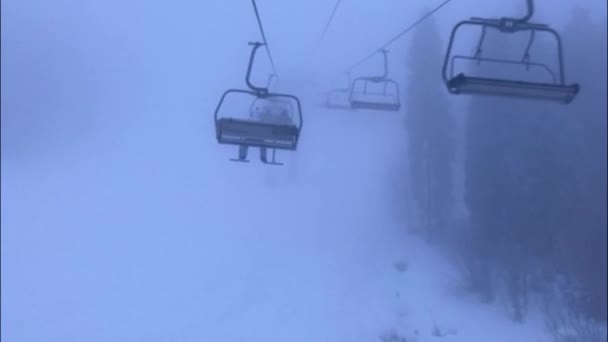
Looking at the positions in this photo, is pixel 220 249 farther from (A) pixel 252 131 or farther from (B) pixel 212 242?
(A) pixel 252 131

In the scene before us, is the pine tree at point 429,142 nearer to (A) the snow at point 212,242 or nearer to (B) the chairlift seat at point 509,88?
(A) the snow at point 212,242

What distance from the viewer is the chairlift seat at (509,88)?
2.68 m

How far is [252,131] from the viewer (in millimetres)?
3711

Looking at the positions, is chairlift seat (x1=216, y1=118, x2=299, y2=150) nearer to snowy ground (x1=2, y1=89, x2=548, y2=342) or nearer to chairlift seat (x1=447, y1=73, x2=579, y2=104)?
chairlift seat (x1=447, y1=73, x2=579, y2=104)

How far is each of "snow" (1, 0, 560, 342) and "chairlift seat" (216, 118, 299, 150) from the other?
7.66 m

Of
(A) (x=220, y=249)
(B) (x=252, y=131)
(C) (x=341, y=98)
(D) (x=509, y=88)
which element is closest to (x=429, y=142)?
(C) (x=341, y=98)

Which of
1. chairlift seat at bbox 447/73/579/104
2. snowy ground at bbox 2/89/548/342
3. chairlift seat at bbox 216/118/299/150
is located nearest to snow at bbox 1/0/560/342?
snowy ground at bbox 2/89/548/342

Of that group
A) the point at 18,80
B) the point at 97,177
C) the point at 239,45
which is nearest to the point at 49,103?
the point at 18,80

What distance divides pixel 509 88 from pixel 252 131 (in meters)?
1.58

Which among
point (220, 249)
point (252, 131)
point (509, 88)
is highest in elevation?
point (509, 88)

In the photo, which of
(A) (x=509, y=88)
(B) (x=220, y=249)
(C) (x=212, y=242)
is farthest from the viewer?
(C) (x=212, y=242)

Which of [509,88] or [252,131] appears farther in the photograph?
[252,131]

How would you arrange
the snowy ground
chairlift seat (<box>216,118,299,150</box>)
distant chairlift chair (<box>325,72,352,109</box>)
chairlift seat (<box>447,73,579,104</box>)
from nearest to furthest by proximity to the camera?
chairlift seat (<box>447,73,579,104</box>) < chairlift seat (<box>216,118,299,150</box>) < distant chairlift chair (<box>325,72,352,109</box>) < the snowy ground

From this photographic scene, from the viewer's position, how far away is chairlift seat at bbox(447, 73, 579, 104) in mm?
2676
